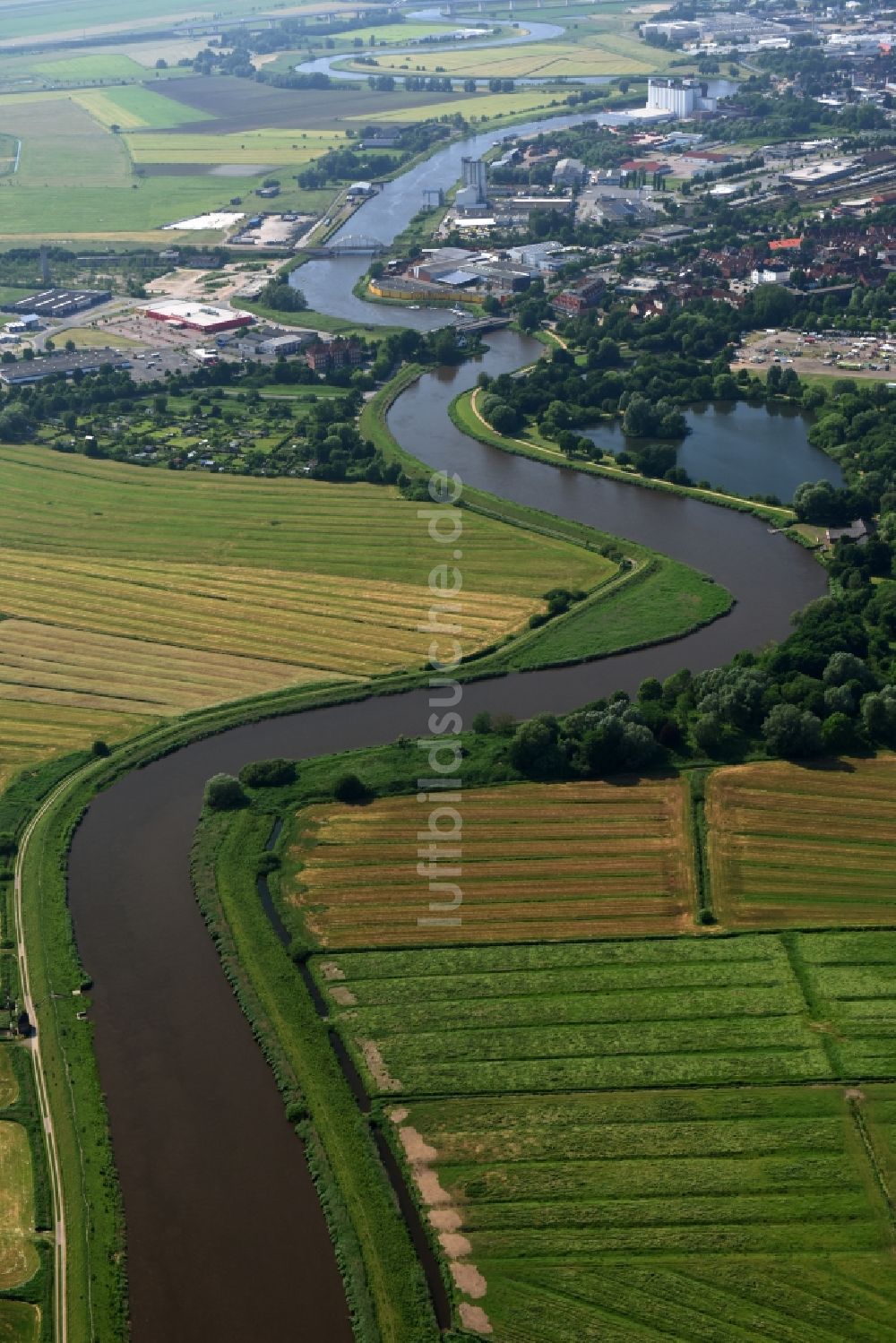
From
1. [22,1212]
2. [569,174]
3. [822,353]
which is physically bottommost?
[22,1212]

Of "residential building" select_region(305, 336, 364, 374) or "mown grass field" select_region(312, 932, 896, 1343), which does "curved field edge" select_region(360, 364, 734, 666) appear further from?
"residential building" select_region(305, 336, 364, 374)

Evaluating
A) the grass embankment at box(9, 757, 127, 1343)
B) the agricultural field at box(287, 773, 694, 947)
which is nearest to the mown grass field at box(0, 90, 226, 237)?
the grass embankment at box(9, 757, 127, 1343)

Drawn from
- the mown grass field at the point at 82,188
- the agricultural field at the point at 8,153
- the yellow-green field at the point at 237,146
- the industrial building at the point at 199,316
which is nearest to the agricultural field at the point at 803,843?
the industrial building at the point at 199,316

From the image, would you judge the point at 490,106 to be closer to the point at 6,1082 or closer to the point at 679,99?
the point at 679,99

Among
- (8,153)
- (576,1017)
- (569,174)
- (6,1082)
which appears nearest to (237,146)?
(8,153)

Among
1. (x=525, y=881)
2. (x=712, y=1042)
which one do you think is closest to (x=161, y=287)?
(x=525, y=881)

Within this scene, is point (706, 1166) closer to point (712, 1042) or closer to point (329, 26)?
point (712, 1042)
